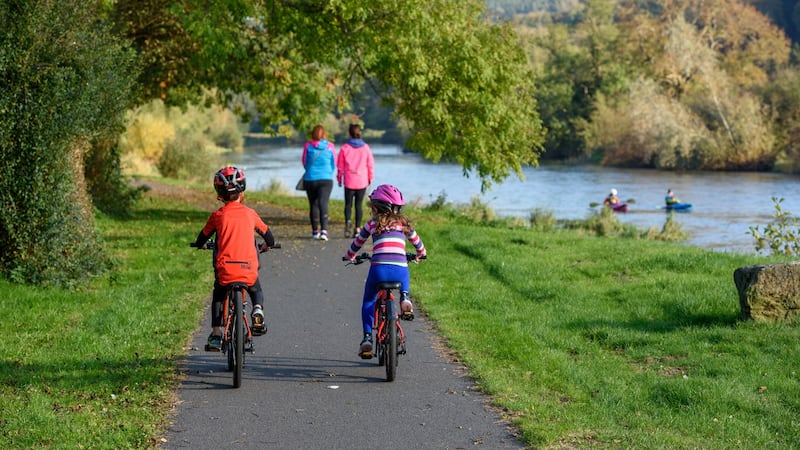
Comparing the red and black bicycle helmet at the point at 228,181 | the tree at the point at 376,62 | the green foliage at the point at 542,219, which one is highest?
the tree at the point at 376,62

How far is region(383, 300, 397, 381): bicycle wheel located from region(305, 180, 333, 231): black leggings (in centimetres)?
943

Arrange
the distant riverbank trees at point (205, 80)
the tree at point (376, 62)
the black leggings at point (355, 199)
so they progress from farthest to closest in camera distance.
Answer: the tree at point (376, 62) < the black leggings at point (355, 199) < the distant riverbank trees at point (205, 80)

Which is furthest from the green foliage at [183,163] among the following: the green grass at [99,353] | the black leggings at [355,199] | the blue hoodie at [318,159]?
the green grass at [99,353]

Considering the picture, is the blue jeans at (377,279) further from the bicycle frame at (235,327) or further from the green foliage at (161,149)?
the green foliage at (161,149)

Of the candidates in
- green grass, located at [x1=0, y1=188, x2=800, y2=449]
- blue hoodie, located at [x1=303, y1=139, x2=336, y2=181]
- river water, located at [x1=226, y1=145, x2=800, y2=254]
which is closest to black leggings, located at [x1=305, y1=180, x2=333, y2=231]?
blue hoodie, located at [x1=303, y1=139, x2=336, y2=181]

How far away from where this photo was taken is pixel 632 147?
2429 inches

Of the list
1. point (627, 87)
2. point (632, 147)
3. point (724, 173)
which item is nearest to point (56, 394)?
point (724, 173)

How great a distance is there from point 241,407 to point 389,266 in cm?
170

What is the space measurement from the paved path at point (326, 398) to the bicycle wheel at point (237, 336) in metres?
0.19

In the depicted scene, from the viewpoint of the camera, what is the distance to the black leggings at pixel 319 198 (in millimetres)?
17703

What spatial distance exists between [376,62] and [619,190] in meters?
28.5

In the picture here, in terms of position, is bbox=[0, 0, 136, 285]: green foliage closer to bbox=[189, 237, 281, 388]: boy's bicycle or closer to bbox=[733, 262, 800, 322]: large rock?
bbox=[189, 237, 281, 388]: boy's bicycle

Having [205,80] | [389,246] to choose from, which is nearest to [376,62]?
[205,80]

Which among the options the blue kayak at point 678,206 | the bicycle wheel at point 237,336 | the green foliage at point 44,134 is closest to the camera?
the bicycle wheel at point 237,336
